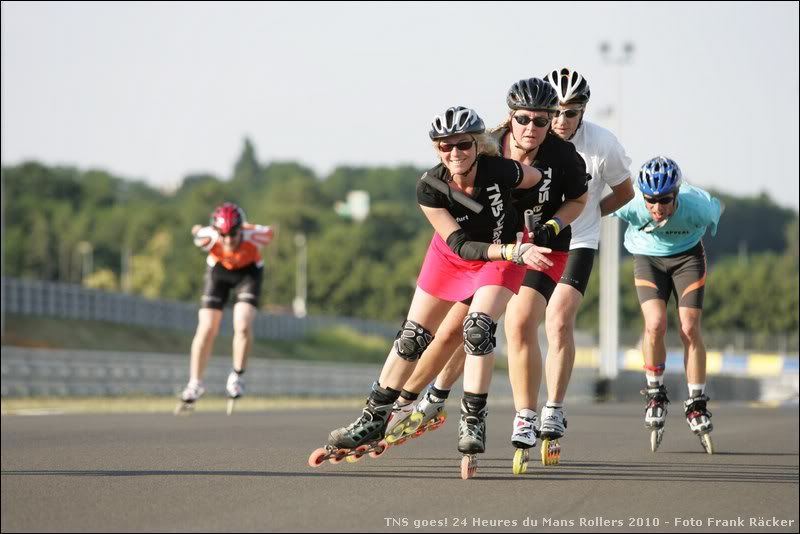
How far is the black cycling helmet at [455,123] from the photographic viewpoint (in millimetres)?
8227

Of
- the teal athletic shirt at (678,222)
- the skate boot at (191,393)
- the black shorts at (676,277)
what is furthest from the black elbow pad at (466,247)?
the skate boot at (191,393)

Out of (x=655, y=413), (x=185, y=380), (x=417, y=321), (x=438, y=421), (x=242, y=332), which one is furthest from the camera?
(x=185, y=380)

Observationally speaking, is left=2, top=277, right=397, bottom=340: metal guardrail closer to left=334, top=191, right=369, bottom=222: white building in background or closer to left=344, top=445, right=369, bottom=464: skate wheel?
left=344, top=445, right=369, bottom=464: skate wheel

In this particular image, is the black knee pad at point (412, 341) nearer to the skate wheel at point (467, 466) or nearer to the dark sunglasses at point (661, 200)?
the skate wheel at point (467, 466)

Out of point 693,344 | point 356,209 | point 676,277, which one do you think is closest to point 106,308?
point 676,277

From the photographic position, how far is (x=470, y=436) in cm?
813

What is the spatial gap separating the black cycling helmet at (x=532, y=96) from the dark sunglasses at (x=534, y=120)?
0.06 meters

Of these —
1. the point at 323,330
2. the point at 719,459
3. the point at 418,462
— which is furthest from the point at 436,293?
the point at 323,330

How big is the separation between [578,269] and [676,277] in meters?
1.85

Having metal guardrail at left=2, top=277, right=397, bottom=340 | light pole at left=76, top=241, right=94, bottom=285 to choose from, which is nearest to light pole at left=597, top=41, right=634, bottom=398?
metal guardrail at left=2, top=277, right=397, bottom=340

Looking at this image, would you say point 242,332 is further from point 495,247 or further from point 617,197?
point 495,247

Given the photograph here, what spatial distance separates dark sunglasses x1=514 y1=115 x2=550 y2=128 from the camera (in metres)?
8.83

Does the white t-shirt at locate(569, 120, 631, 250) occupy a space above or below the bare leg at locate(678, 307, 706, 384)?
above

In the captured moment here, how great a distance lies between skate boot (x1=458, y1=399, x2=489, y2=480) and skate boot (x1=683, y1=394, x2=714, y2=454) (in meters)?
3.42
